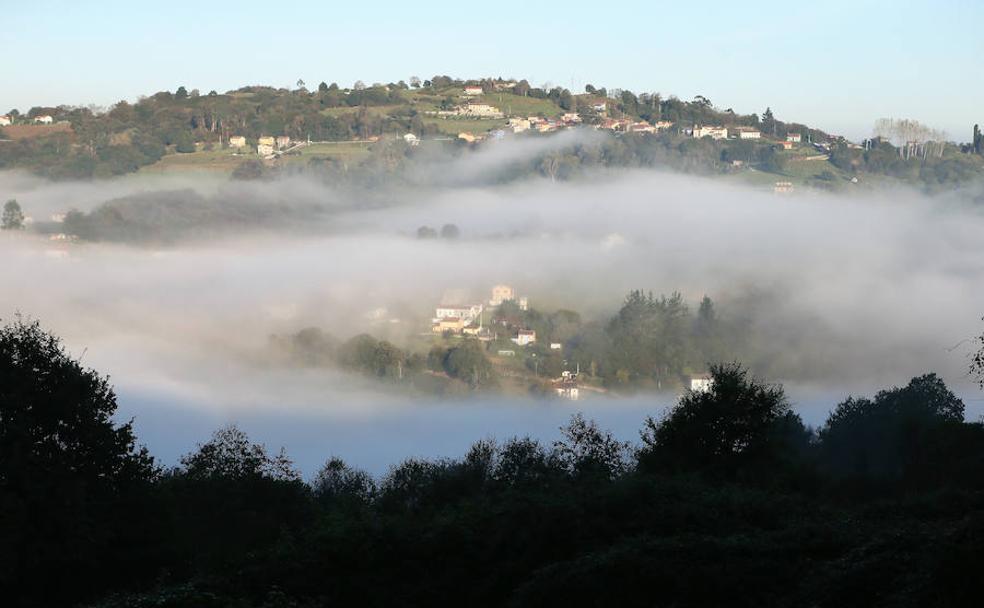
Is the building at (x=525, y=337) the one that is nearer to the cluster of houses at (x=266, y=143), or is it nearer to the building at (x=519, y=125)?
the cluster of houses at (x=266, y=143)

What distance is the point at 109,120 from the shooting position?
547ft

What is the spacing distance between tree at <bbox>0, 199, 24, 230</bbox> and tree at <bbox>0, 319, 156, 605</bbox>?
12540cm

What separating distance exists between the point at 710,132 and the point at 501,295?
80327mm

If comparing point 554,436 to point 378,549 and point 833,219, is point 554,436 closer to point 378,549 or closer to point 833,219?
point 378,549

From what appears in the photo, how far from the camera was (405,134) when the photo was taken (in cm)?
17025

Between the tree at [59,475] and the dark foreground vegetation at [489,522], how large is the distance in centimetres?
4

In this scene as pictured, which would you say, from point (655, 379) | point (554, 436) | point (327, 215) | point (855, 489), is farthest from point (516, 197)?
point (855, 489)

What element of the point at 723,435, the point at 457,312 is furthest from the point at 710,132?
the point at 723,435

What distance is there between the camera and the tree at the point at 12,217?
142 m

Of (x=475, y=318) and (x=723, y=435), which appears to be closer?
(x=723, y=435)

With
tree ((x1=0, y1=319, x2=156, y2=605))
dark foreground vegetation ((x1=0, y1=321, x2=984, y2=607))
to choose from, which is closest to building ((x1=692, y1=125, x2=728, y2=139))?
dark foreground vegetation ((x1=0, y1=321, x2=984, y2=607))

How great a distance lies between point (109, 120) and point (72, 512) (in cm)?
15534

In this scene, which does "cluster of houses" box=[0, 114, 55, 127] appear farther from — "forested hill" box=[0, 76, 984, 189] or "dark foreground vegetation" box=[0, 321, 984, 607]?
"dark foreground vegetation" box=[0, 321, 984, 607]

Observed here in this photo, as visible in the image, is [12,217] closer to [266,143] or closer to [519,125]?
[266,143]
